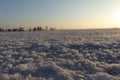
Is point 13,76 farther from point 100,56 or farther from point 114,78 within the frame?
point 100,56

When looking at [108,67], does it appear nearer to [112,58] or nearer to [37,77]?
[112,58]

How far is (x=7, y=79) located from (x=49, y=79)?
39.6 inches

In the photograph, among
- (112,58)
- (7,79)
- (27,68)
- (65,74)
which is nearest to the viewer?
(7,79)

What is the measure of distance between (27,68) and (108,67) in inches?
93.8

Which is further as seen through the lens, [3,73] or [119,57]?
[119,57]

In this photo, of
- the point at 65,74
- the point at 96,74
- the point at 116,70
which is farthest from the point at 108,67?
the point at 65,74

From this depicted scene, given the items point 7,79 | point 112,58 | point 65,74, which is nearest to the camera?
point 7,79

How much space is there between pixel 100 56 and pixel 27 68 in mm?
3440

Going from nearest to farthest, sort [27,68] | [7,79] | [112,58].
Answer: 1. [7,79]
2. [27,68]
3. [112,58]

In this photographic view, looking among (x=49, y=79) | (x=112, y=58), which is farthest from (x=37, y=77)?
(x=112, y=58)

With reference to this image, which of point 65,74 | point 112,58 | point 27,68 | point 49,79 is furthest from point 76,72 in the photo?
point 112,58

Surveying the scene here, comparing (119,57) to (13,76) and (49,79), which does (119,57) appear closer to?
(49,79)

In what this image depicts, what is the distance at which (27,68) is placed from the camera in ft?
23.0

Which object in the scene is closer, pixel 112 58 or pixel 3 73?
pixel 3 73
